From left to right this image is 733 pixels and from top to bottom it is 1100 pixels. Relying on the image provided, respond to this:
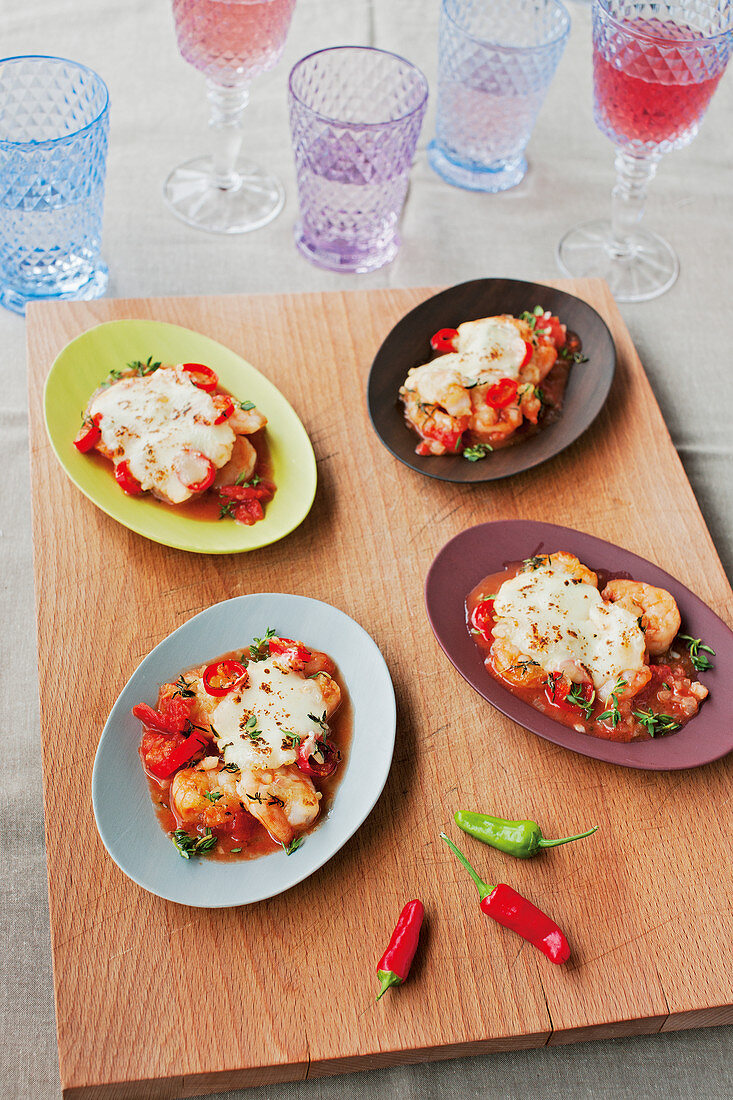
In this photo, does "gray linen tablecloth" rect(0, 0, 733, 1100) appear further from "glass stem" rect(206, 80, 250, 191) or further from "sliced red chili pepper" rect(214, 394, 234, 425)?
"sliced red chili pepper" rect(214, 394, 234, 425)

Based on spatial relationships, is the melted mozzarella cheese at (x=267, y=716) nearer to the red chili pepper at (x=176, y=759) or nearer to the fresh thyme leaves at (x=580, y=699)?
the red chili pepper at (x=176, y=759)

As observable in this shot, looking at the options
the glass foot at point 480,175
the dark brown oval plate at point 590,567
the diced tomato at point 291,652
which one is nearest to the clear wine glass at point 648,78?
the glass foot at point 480,175

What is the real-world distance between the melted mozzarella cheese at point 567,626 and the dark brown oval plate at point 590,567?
0.34 ft

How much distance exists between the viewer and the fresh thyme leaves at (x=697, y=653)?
2.05 meters

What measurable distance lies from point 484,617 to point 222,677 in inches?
23.4

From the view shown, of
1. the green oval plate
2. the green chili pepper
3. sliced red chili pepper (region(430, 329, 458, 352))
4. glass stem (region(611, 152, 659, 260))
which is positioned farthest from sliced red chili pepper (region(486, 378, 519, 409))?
the green chili pepper

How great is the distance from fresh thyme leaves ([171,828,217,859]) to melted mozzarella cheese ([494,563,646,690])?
0.74 meters

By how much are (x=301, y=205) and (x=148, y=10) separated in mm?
1472

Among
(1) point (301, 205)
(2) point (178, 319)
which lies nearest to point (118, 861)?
(2) point (178, 319)

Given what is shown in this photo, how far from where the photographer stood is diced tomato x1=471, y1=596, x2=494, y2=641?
208cm

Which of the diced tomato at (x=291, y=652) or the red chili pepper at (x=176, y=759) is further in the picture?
the diced tomato at (x=291, y=652)

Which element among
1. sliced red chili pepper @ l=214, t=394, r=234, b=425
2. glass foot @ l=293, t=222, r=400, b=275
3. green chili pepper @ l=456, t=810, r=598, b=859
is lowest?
green chili pepper @ l=456, t=810, r=598, b=859

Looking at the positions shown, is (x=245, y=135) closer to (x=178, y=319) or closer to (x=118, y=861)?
(x=178, y=319)

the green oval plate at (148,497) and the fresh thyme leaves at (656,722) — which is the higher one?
the green oval plate at (148,497)
